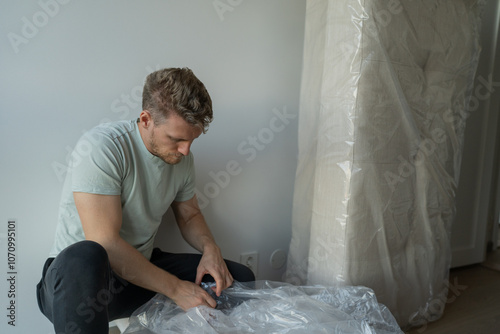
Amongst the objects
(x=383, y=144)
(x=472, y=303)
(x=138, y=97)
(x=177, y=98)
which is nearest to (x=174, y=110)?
(x=177, y=98)

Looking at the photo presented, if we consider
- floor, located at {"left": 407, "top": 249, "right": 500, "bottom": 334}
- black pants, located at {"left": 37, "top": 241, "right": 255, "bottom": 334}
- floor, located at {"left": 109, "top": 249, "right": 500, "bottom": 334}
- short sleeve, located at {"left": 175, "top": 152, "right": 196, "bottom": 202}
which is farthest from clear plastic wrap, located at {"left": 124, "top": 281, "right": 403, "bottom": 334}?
floor, located at {"left": 407, "top": 249, "right": 500, "bottom": 334}

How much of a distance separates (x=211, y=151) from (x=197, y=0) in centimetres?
47

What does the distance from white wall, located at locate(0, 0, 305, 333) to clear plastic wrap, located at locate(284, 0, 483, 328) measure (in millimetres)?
99

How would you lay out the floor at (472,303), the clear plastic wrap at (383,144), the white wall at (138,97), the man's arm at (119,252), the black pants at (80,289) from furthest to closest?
the floor at (472,303), the clear plastic wrap at (383,144), the white wall at (138,97), the man's arm at (119,252), the black pants at (80,289)

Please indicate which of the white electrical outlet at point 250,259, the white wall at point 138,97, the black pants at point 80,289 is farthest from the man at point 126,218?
the white electrical outlet at point 250,259

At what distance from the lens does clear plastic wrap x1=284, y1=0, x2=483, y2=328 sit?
110 cm

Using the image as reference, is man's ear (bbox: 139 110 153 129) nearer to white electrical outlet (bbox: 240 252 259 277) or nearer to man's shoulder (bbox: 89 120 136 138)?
man's shoulder (bbox: 89 120 136 138)

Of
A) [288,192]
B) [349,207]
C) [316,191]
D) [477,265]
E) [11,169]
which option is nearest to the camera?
[11,169]

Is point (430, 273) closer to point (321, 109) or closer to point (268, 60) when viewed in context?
point (321, 109)

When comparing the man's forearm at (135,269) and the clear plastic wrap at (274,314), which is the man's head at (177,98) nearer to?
the man's forearm at (135,269)

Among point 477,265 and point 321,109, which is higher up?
point 321,109

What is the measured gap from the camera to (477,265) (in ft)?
6.59

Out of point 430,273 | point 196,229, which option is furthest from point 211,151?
point 430,273

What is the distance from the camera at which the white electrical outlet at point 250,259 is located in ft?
4.51
